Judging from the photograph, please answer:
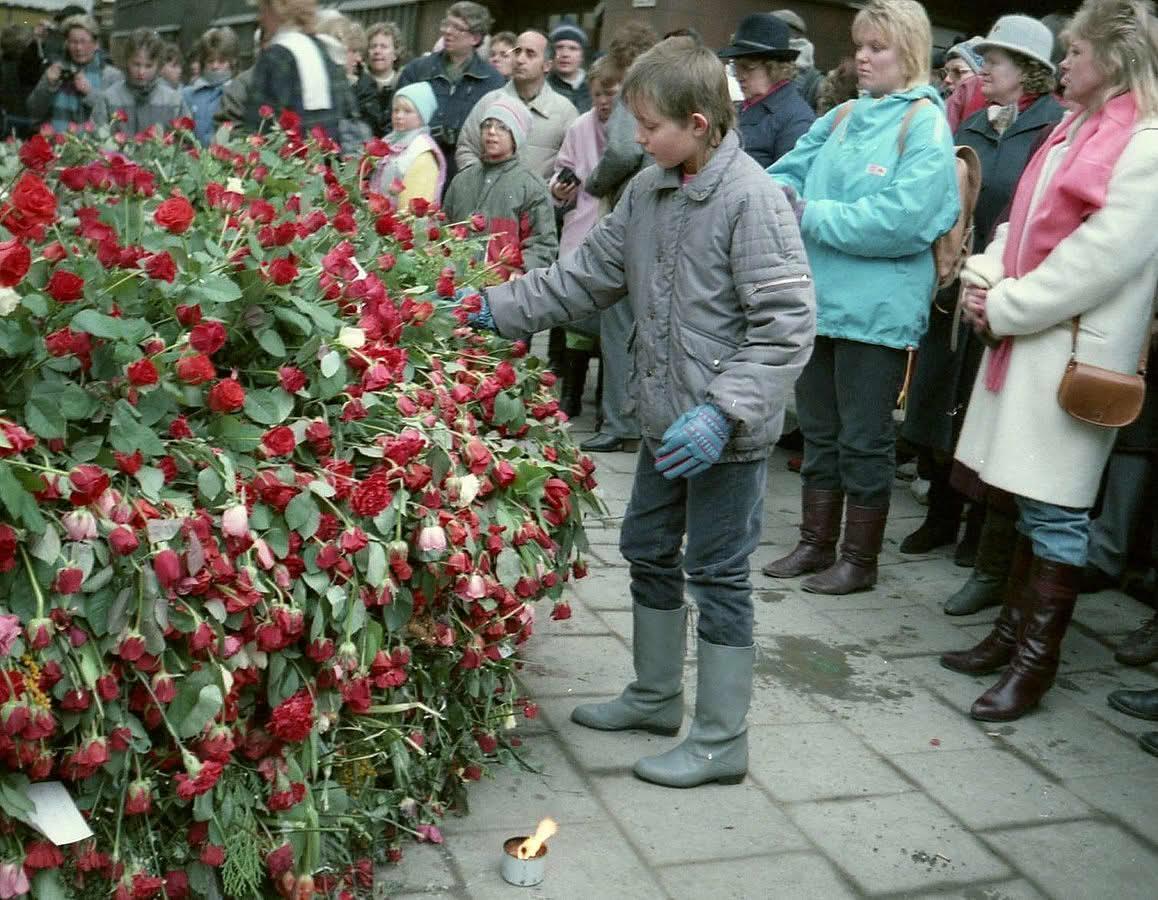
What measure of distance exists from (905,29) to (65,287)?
343cm

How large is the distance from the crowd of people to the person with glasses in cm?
81

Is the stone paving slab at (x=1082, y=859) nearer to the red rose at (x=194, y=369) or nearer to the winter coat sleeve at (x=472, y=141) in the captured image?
the red rose at (x=194, y=369)

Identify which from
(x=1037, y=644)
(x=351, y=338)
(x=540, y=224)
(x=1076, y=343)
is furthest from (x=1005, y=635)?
(x=540, y=224)

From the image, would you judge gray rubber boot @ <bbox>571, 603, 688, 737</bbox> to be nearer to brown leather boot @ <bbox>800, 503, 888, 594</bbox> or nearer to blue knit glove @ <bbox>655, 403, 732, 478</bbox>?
blue knit glove @ <bbox>655, 403, 732, 478</bbox>

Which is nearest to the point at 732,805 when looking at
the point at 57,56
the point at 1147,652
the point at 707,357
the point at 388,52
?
the point at 707,357

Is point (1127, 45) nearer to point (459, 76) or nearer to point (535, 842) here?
point (535, 842)

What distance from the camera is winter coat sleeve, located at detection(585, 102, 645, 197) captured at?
6934 mm

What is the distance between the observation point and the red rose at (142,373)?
267 cm

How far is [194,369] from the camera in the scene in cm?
276

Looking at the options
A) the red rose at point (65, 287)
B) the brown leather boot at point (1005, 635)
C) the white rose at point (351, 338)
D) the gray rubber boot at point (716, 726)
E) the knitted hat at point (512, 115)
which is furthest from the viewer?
the knitted hat at point (512, 115)

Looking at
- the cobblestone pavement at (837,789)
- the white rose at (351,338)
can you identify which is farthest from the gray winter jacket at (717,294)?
Answer: the cobblestone pavement at (837,789)

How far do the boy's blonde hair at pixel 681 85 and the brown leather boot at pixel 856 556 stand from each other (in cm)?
218

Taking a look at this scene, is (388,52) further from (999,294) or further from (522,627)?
(522,627)

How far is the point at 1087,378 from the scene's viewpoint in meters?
4.23
